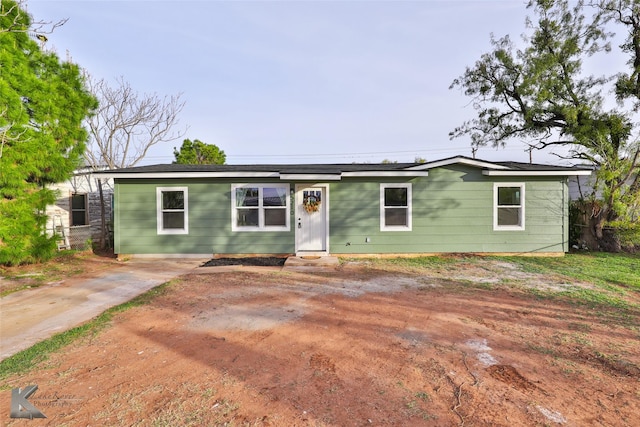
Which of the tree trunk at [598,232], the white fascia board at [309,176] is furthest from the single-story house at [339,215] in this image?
the tree trunk at [598,232]

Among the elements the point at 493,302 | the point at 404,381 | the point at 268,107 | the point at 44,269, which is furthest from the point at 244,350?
the point at 268,107

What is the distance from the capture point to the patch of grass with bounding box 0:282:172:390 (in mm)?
3039

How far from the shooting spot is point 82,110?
933 centimetres

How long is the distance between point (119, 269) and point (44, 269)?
73.0 inches

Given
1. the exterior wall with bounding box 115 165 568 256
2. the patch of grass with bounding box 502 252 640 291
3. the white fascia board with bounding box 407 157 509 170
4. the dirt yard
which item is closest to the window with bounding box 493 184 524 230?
the exterior wall with bounding box 115 165 568 256

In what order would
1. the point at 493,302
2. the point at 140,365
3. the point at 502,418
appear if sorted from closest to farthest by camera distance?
the point at 502,418, the point at 140,365, the point at 493,302

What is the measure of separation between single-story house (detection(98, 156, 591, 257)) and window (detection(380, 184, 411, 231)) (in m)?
0.03

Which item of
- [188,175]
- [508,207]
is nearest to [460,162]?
[508,207]

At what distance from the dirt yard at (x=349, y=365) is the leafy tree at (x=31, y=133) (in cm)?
540

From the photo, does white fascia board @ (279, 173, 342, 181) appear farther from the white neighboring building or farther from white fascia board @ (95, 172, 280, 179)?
the white neighboring building

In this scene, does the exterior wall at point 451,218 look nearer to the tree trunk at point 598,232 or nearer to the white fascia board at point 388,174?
the white fascia board at point 388,174

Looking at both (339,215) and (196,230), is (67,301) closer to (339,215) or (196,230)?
(196,230)

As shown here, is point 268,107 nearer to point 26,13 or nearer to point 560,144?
point 26,13

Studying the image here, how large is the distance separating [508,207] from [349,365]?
27.9ft
